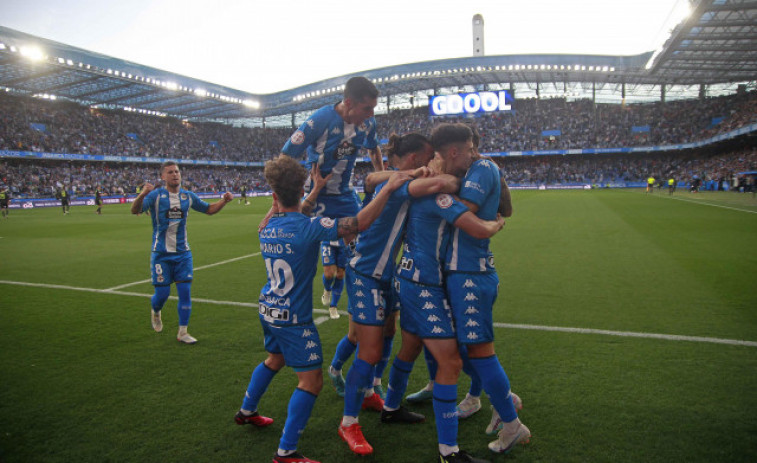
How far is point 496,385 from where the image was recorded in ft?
Answer: 9.86

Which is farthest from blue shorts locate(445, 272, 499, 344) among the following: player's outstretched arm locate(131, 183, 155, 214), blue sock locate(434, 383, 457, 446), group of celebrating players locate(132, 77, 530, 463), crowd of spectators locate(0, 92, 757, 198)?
crowd of spectators locate(0, 92, 757, 198)

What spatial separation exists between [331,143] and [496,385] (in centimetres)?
309

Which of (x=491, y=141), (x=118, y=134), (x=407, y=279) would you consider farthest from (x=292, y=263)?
(x=118, y=134)

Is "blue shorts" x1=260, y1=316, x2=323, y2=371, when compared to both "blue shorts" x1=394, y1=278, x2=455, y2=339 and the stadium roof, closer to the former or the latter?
"blue shorts" x1=394, y1=278, x2=455, y2=339

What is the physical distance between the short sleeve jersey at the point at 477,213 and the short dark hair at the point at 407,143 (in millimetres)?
458

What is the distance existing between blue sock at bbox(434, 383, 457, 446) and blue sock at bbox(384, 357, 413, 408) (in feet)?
1.66

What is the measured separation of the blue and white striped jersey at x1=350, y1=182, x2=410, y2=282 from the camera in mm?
3275

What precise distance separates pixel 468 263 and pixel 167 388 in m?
3.20

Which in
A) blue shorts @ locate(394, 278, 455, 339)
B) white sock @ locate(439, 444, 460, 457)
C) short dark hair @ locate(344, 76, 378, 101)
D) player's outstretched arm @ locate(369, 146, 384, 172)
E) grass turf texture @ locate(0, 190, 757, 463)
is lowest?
grass turf texture @ locate(0, 190, 757, 463)

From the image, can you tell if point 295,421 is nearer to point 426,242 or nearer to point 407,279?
point 407,279

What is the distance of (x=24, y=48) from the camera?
39500mm

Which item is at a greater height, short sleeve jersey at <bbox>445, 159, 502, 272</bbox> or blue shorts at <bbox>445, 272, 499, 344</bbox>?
short sleeve jersey at <bbox>445, 159, 502, 272</bbox>

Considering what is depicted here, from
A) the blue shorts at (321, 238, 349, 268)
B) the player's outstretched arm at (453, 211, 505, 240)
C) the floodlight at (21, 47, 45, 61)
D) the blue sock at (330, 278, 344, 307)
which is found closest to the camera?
the player's outstretched arm at (453, 211, 505, 240)

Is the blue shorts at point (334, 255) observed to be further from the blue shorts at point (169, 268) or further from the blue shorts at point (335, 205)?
the blue shorts at point (169, 268)
